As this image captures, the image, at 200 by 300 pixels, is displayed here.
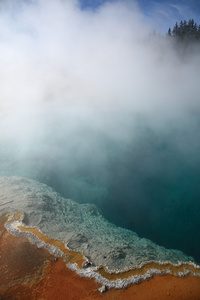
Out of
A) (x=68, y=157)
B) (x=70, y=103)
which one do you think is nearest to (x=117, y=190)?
(x=68, y=157)

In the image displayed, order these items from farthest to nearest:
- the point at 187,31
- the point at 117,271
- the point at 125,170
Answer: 1. the point at 187,31
2. the point at 125,170
3. the point at 117,271

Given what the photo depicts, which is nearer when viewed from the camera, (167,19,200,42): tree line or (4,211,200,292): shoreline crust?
(4,211,200,292): shoreline crust

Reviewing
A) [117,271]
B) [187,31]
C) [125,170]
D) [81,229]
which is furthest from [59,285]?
[187,31]

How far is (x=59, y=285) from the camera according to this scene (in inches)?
234

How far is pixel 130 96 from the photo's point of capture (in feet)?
122

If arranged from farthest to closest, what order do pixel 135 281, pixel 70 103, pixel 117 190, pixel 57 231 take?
1. pixel 70 103
2. pixel 117 190
3. pixel 57 231
4. pixel 135 281

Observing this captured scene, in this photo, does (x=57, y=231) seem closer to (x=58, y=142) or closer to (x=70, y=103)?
(x=58, y=142)

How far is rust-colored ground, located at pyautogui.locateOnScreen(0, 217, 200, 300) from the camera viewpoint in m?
5.58

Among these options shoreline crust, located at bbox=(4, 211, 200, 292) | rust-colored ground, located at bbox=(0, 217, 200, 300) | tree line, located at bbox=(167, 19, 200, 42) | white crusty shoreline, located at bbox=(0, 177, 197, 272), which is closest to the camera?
rust-colored ground, located at bbox=(0, 217, 200, 300)

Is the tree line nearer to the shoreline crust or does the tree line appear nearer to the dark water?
the dark water

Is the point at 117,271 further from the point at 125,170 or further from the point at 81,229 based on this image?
the point at 125,170

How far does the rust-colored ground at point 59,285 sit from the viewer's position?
5.58 metres

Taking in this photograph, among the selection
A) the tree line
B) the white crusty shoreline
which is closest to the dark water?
the white crusty shoreline

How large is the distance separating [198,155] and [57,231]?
16.7 meters
